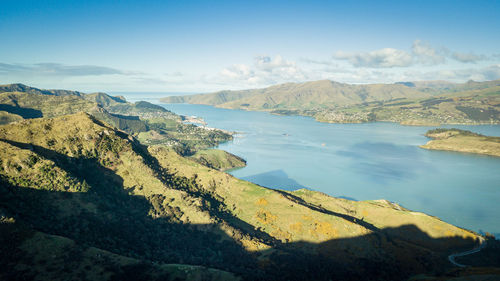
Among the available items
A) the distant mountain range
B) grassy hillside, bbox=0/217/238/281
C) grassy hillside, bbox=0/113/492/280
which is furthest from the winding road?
grassy hillside, bbox=0/217/238/281

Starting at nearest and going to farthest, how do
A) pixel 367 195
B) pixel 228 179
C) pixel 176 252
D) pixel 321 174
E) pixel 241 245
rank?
1. pixel 176 252
2. pixel 241 245
3. pixel 228 179
4. pixel 367 195
5. pixel 321 174

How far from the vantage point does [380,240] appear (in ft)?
268

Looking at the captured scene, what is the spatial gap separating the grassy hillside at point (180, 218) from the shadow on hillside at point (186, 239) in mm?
303

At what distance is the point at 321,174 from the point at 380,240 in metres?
119

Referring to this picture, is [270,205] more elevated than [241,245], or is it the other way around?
[270,205]

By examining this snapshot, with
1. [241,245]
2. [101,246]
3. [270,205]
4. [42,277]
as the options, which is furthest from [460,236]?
[42,277]

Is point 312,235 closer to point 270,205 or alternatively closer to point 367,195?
point 270,205

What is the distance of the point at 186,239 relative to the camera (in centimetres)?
7769

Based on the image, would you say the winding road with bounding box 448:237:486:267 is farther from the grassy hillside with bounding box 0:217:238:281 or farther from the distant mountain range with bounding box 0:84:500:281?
the grassy hillside with bounding box 0:217:238:281

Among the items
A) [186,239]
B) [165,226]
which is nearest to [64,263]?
[165,226]

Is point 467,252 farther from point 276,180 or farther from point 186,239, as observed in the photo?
point 276,180

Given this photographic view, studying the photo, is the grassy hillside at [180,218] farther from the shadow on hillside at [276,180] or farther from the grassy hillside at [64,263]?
the shadow on hillside at [276,180]

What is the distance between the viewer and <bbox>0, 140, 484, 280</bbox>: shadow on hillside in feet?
211

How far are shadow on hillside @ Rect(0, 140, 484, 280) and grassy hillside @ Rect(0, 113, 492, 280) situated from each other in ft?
0.99
